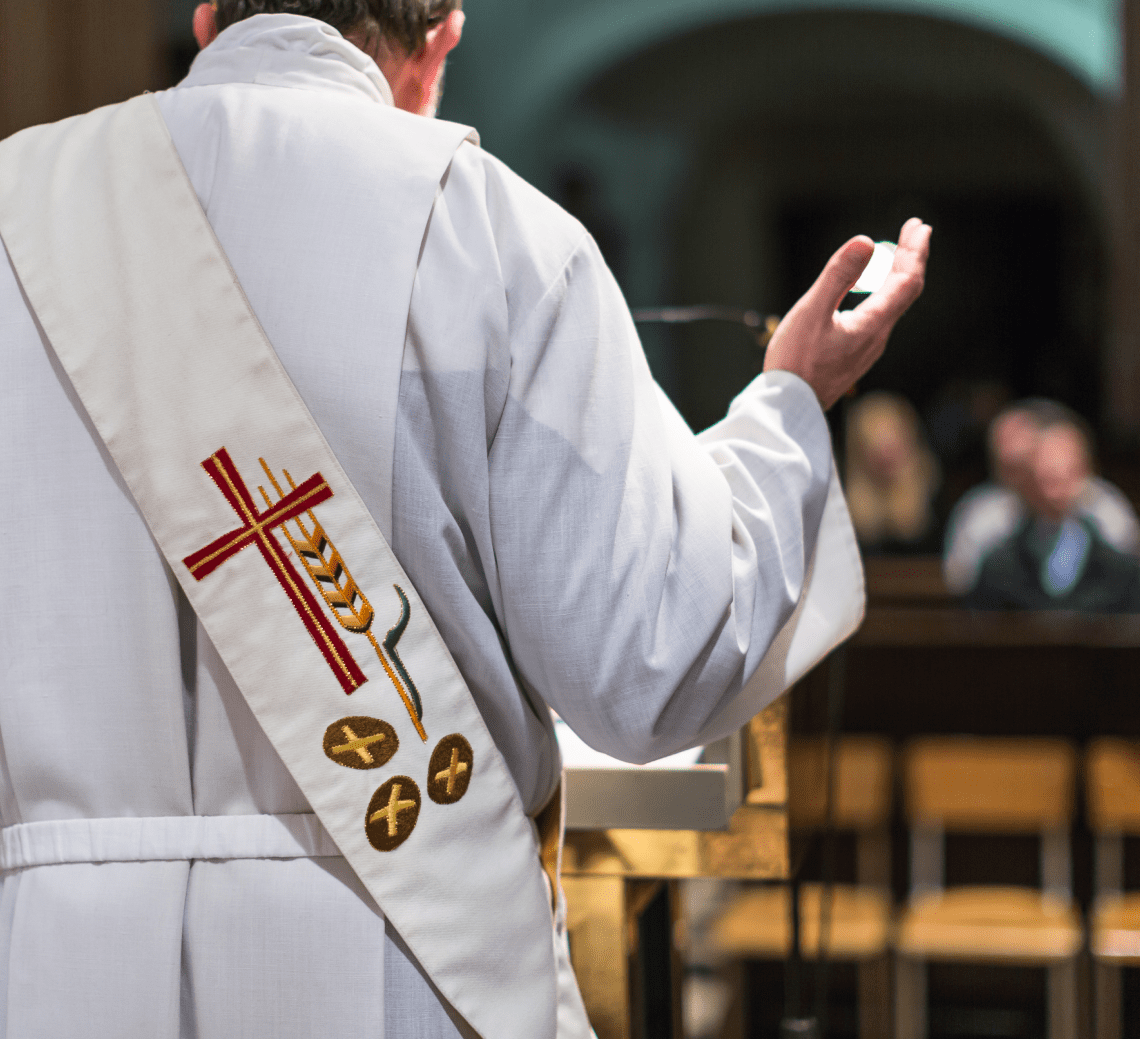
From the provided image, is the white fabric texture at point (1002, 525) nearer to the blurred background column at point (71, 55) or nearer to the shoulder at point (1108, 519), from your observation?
the shoulder at point (1108, 519)

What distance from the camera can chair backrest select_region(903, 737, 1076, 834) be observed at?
159 inches

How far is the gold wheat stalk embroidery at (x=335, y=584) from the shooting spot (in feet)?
3.07

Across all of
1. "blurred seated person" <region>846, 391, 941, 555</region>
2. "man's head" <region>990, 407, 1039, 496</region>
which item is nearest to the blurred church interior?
"blurred seated person" <region>846, 391, 941, 555</region>

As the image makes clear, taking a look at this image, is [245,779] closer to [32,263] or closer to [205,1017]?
[205,1017]

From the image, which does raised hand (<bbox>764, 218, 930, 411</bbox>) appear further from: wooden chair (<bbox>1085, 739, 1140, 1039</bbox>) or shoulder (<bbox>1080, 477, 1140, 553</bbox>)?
shoulder (<bbox>1080, 477, 1140, 553</bbox>)

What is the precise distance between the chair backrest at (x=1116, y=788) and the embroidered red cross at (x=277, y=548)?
3.42 m

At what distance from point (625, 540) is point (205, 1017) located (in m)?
0.41

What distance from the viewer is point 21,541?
96 cm

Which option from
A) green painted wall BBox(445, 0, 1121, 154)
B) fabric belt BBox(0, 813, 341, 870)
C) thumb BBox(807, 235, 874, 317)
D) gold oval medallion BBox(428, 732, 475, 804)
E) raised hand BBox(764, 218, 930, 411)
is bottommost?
green painted wall BBox(445, 0, 1121, 154)

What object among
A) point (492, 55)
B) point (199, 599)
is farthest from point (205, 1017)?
point (492, 55)

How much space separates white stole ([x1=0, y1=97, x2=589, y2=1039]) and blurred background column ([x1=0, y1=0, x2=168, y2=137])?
3.08 meters

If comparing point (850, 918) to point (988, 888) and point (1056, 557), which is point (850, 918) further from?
point (1056, 557)

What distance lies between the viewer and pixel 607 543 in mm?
915

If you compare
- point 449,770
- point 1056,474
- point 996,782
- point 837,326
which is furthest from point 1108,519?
point 449,770
